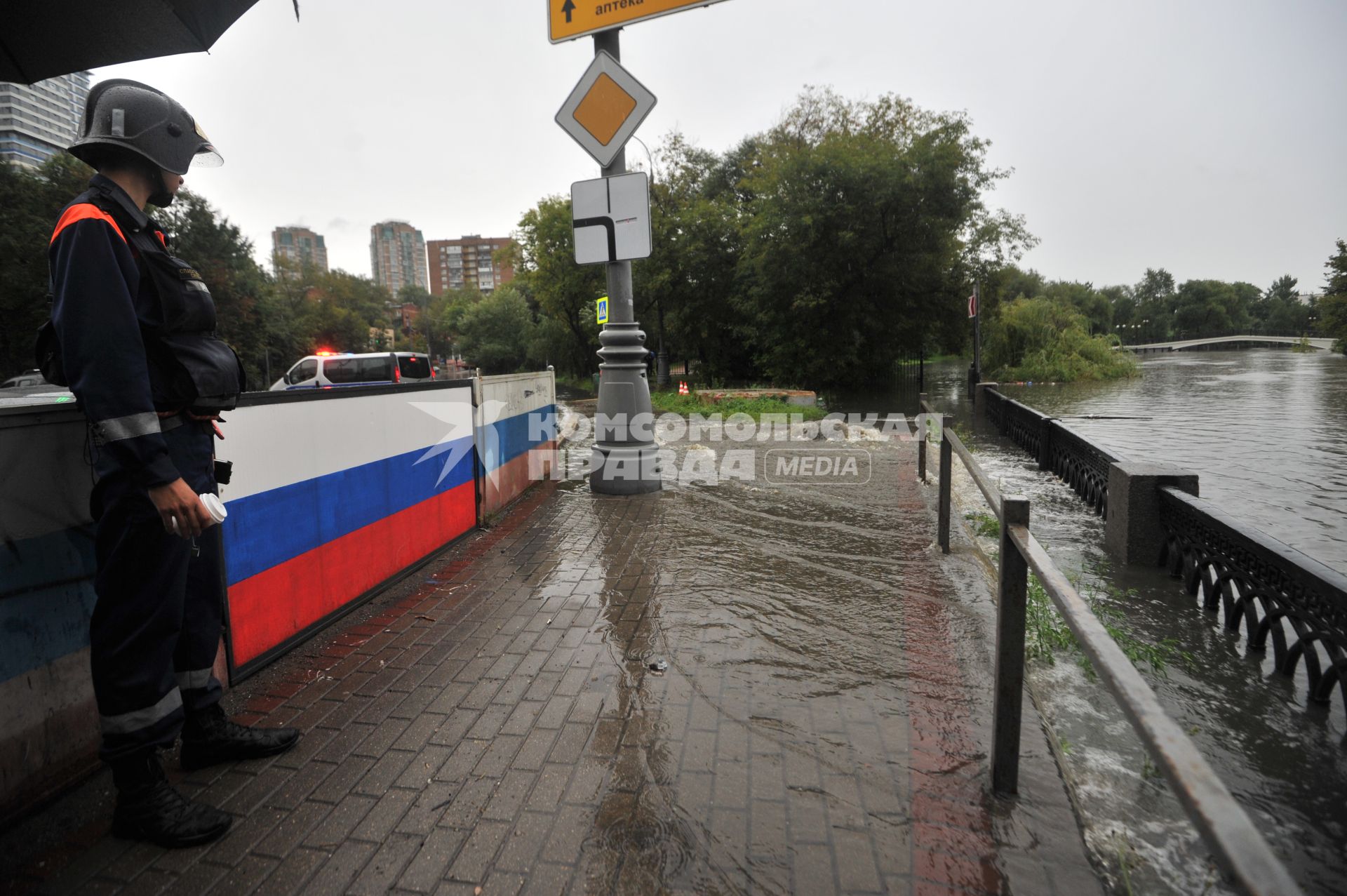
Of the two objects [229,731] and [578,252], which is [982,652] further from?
[578,252]

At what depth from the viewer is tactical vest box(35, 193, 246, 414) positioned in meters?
2.36

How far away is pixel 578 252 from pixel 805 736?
551 cm

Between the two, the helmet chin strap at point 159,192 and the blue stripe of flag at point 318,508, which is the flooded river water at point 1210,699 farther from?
the helmet chin strap at point 159,192

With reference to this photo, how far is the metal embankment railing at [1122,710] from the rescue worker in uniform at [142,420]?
2.54 metres

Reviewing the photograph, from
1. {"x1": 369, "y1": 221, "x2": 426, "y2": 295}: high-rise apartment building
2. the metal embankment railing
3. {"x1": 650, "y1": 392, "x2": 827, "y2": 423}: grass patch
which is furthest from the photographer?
{"x1": 369, "y1": 221, "x2": 426, "y2": 295}: high-rise apartment building

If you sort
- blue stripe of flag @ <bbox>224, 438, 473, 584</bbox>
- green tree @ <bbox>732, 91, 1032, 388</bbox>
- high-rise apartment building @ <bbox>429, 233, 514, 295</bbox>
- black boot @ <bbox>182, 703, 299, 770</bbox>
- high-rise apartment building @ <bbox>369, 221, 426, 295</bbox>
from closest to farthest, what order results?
black boot @ <bbox>182, 703, 299, 770</bbox>
blue stripe of flag @ <bbox>224, 438, 473, 584</bbox>
green tree @ <bbox>732, 91, 1032, 388</bbox>
high-rise apartment building @ <bbox>429, 233, 514, 295</bbox>
high-rise apartment building @ <bbox>369, 221, 426, 295</bbox>

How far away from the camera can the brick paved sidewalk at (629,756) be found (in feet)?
7.09

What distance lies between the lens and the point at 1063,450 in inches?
393

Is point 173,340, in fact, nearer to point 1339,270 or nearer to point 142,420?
point 142,420

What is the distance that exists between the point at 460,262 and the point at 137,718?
626 ft

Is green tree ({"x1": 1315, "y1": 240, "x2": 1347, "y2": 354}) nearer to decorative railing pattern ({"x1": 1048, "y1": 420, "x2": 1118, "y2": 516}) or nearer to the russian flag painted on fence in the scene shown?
decorative railing pattern ({"x1": 1048, "y1": 420, "x2": 1118, "y2": 516})

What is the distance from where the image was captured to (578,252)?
7211 millimetres

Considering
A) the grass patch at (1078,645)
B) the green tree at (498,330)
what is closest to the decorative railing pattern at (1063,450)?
the grass patch at (1078,645)

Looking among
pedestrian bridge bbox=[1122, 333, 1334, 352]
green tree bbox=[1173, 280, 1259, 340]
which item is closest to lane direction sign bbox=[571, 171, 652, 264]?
pedestrian bridge bbox=[1122, 333, 1334, 352]
